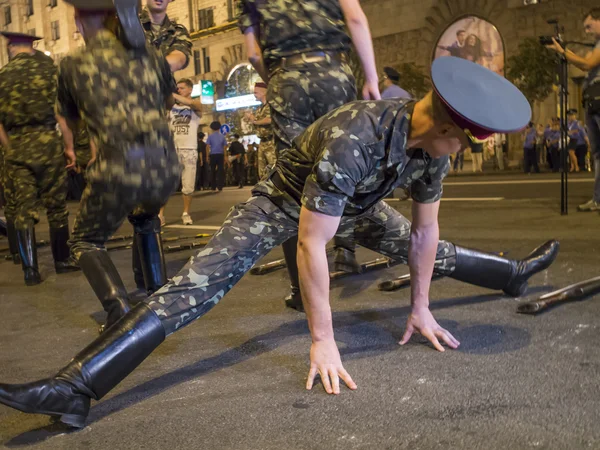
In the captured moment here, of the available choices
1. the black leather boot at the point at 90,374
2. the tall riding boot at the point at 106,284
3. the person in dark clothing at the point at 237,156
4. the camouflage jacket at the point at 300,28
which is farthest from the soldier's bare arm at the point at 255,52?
the person in dark clothing at the point at 237,156

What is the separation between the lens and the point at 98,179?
10.4 ft

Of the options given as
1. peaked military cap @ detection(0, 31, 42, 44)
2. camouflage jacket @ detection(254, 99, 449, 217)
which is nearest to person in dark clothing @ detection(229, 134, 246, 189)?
peaked military cap @ detection(0, 31, 42, 44)

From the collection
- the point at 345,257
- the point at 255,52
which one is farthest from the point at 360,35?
the point at 345,257

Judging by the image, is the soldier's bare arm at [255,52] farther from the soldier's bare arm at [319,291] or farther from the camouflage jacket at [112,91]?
the soldier's bare arm at [319,291]

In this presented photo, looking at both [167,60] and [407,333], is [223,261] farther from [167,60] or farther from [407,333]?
[167,60]

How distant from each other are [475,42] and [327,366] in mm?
28388

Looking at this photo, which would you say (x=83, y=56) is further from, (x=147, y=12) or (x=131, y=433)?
(x=131, y=433)

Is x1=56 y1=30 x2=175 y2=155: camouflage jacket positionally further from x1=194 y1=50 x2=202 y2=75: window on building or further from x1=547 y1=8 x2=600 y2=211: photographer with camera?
x1=194 y1=50 x2=202 y2=75: window on building

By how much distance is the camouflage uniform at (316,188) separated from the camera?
7.46 feet

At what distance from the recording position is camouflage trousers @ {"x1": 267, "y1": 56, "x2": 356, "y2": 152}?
A: 3359mm

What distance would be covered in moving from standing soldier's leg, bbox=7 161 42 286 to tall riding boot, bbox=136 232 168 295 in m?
1.92

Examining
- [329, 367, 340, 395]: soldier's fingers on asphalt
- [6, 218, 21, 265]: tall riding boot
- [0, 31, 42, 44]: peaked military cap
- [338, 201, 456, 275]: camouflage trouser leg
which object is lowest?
[6, 218, 21, 265]: tall riding boot

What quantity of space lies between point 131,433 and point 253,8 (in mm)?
2297

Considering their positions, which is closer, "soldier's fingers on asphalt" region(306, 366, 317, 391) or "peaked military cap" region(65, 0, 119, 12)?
"soldier's fingers on asphalt" region(306, 366, 317, 391)
